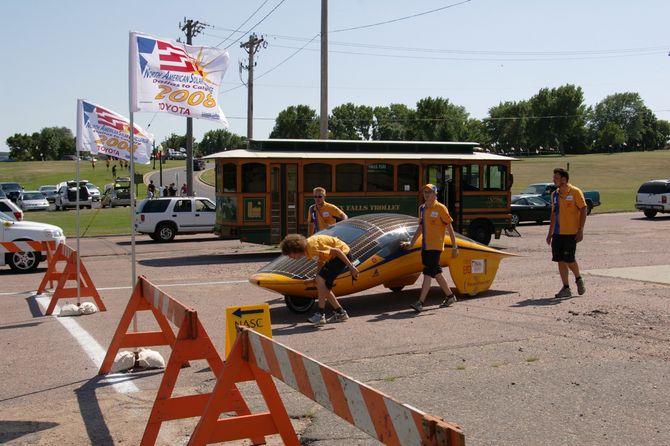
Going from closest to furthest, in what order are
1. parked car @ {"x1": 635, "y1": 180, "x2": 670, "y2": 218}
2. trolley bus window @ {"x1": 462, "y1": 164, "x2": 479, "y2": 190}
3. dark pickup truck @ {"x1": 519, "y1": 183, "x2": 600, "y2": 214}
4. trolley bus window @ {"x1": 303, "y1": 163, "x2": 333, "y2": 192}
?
trolley bus window @ {"x1": 303, "y1": 163, "x2": 333, "y2": 192} < trolley bus window @ {"x1": 462, "y1": 164, "x2": 479, "y2": 190} < parked car @ {"x1": 635, "y1": 180, "x2": 670, "y2": 218} < dark pickup truck @ {"x1": 519, "y1": 183, "x2": 600, "y2": 214}

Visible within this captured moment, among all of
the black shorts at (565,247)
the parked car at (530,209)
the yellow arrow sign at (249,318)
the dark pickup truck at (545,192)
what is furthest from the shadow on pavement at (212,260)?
the dark pickup truck at (545,192)

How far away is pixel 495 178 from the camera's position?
23.8 meters

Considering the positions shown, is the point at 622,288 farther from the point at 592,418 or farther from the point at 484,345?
the point at 592,418

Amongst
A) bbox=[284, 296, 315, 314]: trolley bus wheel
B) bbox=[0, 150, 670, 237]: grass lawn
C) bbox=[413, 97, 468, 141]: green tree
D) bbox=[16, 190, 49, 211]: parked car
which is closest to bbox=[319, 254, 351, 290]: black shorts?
bbox=[284, 296, 315, 314]: trolley bus wheel

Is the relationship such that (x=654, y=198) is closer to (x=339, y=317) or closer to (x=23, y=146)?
(x=339, y=317)

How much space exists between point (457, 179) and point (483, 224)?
1.69 m

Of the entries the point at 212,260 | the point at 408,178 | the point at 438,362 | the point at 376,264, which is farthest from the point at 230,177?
the point at 438,362

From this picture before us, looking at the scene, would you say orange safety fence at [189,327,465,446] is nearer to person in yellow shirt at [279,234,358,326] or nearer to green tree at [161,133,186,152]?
person in yellow shirt at [279,234,358,326]

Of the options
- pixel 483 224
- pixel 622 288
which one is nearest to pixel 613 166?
pixel 483 224

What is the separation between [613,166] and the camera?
106 meters

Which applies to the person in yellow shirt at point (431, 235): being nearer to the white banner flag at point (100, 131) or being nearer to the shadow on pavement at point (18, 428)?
the white banner flag at point (100, 131)

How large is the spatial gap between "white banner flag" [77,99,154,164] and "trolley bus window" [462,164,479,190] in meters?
13.0

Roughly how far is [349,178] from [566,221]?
10211 millimetres

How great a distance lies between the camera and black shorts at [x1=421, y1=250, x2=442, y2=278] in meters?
11.3
